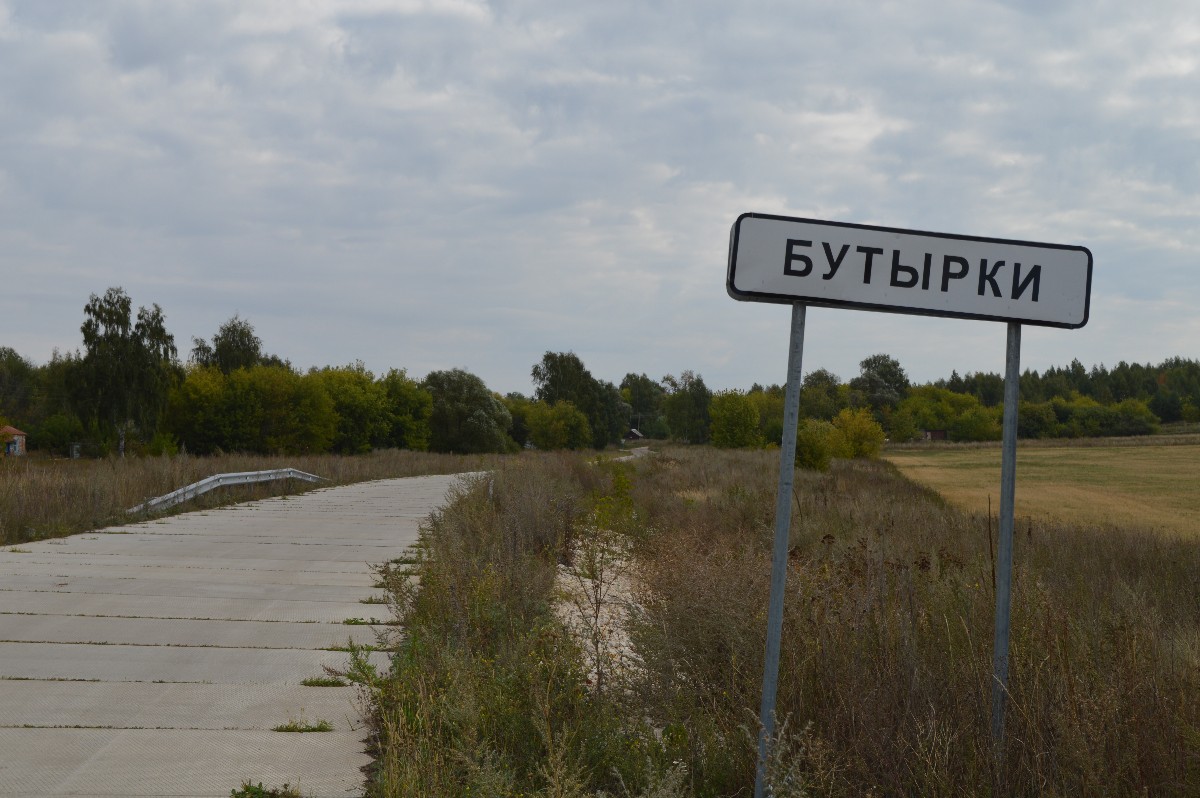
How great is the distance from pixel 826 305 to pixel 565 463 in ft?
88.7

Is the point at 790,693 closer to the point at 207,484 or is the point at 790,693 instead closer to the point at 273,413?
the point at 207,484

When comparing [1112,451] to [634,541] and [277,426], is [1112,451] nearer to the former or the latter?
[277,426]

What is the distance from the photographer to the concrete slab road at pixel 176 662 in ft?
14.5

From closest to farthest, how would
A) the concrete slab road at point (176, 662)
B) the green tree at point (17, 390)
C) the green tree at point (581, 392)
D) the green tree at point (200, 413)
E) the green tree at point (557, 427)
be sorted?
the concrete slab road at point (176, 662) < the green tree at point (200, 413) < the green tree at point (17, 390) < the green tree at point (557, 427) < the green tree at point (581, 392)

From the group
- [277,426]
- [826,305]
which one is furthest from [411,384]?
[826,305]

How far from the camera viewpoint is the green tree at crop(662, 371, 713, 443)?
367 feet

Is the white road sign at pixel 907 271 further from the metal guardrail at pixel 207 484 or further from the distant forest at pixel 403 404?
the distant forest at pixel 403 404

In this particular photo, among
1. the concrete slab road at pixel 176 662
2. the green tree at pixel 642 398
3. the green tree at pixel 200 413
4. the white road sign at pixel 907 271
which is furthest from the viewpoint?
the green tree at pixel 642 398

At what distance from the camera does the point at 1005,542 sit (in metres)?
3.68

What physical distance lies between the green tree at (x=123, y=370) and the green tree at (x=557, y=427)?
41807 mm

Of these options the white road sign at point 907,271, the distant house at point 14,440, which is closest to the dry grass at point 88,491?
A: the white road sign at point 907,271

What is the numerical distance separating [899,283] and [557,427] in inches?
3835

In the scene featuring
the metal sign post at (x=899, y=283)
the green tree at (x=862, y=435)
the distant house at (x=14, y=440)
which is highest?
the metal sign post at (x=899, y=283)

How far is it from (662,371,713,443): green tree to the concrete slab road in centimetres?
9989
